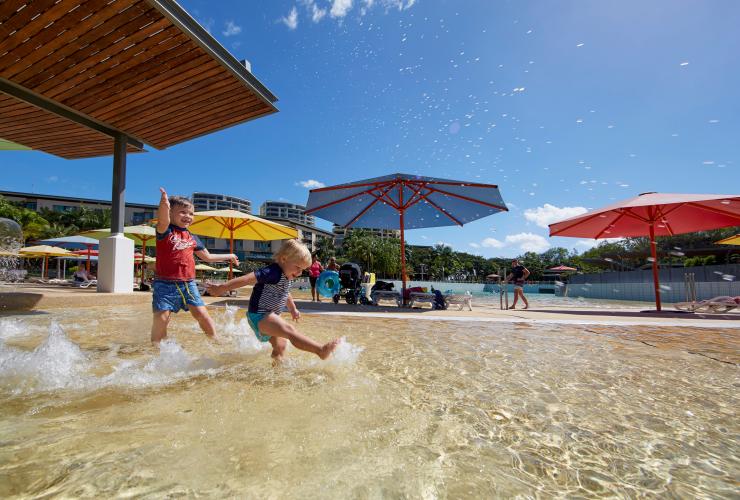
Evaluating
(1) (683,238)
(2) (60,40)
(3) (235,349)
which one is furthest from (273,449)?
(1) (683,238)

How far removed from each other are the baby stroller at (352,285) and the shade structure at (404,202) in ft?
4.16

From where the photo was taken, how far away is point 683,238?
44.2 m

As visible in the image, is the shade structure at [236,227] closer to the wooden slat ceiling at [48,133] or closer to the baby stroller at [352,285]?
the baby stroller at [352,285]

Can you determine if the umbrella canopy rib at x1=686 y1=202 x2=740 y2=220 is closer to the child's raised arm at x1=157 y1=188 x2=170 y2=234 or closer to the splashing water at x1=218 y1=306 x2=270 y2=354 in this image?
the splashing water at x1=218 y1=306 x2=270 y2=354

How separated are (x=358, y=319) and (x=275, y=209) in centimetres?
16080

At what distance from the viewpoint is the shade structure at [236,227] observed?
10.6 m

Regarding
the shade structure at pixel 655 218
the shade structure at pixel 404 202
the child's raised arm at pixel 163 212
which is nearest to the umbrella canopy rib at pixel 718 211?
the shade structure at pixel 655 218

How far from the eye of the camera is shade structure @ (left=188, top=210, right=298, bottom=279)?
1059 cm

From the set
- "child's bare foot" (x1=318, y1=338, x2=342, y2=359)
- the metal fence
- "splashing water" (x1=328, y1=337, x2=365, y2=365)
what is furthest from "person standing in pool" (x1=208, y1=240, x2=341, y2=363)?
the metal fence

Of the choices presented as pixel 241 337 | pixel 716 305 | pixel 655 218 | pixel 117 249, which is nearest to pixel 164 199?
pixel 241 337

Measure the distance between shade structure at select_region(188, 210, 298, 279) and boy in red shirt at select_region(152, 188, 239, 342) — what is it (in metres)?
7.07

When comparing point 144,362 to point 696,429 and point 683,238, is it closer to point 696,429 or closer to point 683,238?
point 696,429

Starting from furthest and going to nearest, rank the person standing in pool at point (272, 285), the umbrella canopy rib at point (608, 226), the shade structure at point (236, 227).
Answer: the shade structure at point (236, 227)
the umbrella canopy rib at point (608, 226)
the person standing in pool at point (272, 285)

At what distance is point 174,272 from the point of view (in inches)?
128
